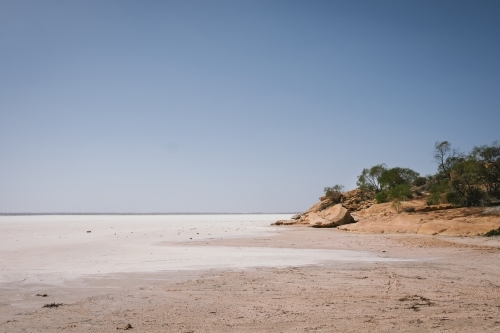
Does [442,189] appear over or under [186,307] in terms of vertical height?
over

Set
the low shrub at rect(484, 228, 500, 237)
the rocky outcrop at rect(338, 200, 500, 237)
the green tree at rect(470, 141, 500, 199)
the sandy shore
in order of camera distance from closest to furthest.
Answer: the sandy shore, the low shrub at rect(484, 228, 500, 237), the rocky outcrop at rect(338, 200, 500, 237), the green tree at rect(470, 141, 500, 199)

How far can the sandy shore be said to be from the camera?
19.1ft

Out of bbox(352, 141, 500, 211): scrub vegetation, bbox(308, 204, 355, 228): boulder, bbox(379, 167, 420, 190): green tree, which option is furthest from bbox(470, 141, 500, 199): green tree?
bbox(379, 167, 420, 190): green tree

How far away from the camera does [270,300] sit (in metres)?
7.37

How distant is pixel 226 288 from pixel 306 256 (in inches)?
264

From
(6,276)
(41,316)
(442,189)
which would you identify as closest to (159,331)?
(41,316)

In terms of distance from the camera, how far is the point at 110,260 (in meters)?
13.8

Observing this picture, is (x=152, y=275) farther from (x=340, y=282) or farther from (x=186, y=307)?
(x=340, y=282)

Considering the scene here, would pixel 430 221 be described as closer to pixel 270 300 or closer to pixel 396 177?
pixel 270 300

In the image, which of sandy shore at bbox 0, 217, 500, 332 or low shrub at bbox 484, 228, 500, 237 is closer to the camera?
sandy shore at bbox 0, 217, 500, 332

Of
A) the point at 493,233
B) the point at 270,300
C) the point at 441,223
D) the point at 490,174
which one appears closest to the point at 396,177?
the point at 490,174

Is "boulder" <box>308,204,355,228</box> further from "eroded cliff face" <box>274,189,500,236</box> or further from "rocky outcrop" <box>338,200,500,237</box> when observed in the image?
"rocky outcrop" <box>338,200,500,237</box>

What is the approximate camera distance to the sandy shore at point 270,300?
583cm

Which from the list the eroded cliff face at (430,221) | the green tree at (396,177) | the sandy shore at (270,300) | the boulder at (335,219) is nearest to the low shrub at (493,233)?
the eroded cliff face at (430,221)
